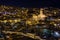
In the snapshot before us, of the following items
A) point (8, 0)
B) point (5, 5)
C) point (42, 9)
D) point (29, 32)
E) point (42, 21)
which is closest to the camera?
point (29, 32)

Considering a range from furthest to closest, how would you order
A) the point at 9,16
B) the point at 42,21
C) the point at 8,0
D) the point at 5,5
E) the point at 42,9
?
the point at 8,0 < the point at 5,5 < the point at 42,9 < the point at 9,16 < the point at 42,21

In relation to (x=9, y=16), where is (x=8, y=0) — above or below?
above

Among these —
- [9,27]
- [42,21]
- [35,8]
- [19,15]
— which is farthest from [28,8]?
[9,27]

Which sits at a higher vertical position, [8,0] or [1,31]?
[8,0]

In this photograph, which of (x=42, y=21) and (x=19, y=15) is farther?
(x=19, y=15)

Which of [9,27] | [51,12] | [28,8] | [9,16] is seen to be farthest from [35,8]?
[9,27]

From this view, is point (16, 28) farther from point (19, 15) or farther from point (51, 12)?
point (51, 12)

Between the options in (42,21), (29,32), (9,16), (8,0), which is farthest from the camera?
(8,0)

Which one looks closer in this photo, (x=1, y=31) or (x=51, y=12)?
(x=1, y=31)

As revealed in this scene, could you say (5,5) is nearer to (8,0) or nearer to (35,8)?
(8,0)
